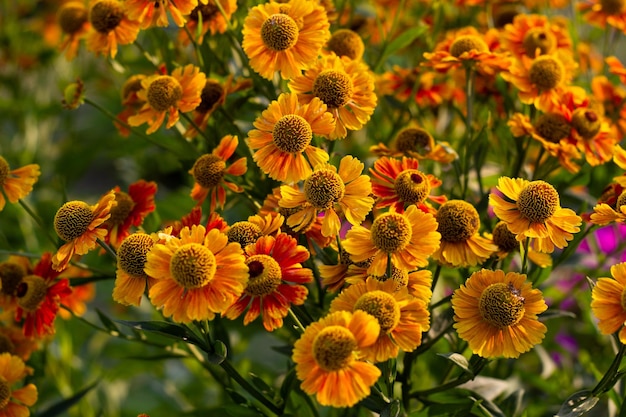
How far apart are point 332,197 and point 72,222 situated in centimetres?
32

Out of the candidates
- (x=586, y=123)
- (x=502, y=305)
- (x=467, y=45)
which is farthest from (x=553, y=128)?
(x=502, y=305)

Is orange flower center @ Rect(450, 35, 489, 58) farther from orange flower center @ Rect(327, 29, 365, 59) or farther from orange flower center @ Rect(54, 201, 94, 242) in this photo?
orange flower center @ Rect(54, 201, 94, 242)

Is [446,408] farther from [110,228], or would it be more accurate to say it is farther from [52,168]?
[52,168]

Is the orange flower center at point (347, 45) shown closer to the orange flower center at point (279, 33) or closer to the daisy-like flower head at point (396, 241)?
the orange flower center at point (279, 33)

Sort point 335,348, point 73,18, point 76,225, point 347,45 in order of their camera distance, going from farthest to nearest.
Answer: point 73,18, point 347,45, point 76,225, point 335,348

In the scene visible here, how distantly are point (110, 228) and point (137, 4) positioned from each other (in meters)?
0.32

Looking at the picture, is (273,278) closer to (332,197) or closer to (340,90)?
(332,197)

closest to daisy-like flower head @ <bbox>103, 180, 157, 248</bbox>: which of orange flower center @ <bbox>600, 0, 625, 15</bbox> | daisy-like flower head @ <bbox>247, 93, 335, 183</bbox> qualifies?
daisy-like flower head @ <bbox>247, 93, 335, 183</bbox>

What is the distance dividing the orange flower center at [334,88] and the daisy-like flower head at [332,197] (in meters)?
0.11

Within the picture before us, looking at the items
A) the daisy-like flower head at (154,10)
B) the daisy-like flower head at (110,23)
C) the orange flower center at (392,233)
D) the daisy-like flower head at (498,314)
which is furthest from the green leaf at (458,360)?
the daisy-like flower head at (110,23)

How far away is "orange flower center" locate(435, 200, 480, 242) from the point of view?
911 millimetres

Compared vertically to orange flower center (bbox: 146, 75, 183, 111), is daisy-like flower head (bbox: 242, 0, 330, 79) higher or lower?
higher

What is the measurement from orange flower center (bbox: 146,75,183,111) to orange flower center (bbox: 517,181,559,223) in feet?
1.57

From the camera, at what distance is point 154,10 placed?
108cm
